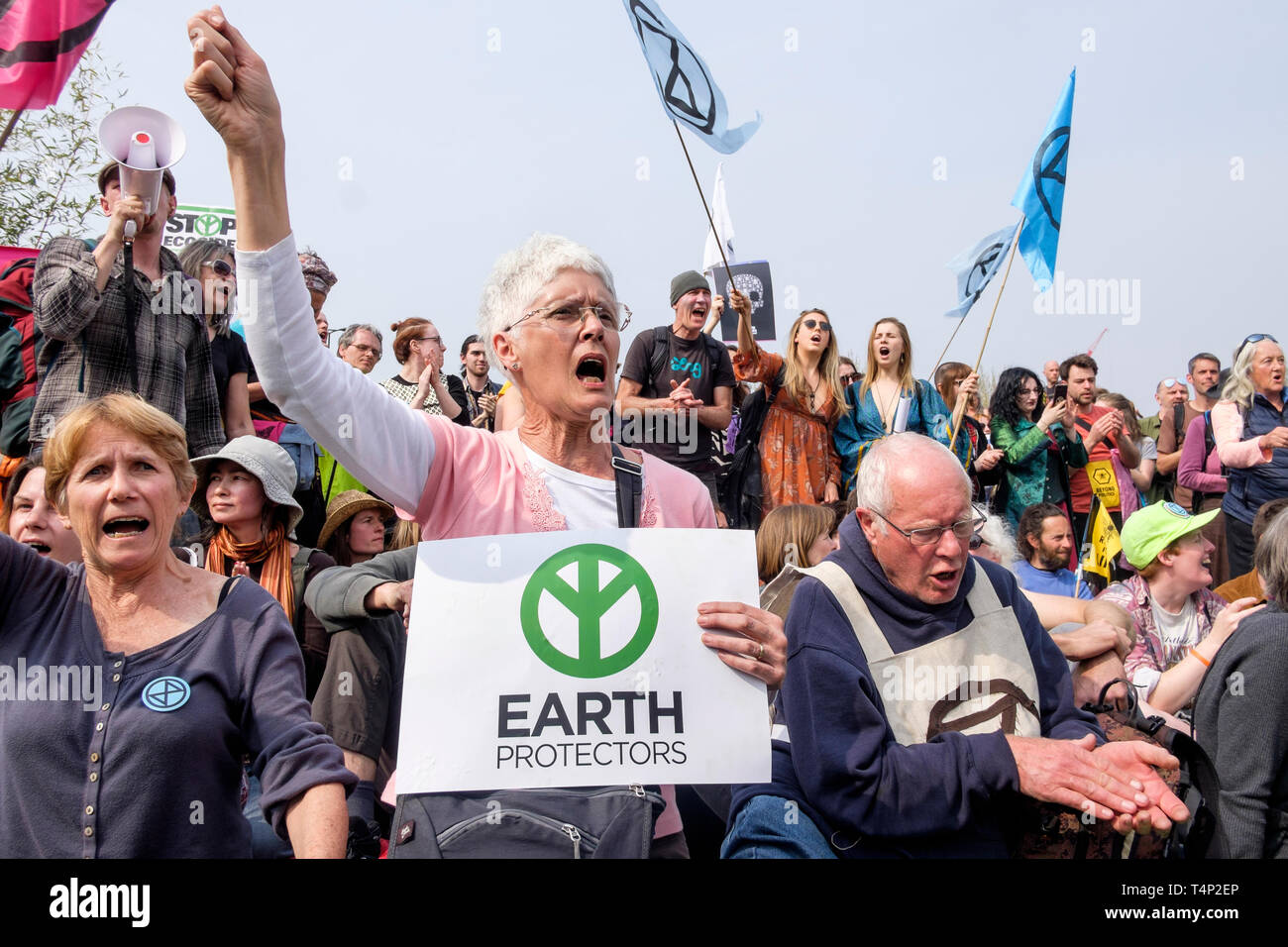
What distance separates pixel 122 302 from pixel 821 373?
4261 millimetres

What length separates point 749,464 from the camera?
709 centimetres

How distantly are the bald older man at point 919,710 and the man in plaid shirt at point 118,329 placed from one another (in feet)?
10.2

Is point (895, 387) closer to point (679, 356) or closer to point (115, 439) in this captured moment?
point (679, 356)

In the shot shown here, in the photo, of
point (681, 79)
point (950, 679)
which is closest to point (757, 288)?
point (681, 79)

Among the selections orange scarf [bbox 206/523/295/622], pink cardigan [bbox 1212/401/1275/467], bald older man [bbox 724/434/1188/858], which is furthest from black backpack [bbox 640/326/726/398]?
pink cardigan [bbox 1212/401/1275/467]

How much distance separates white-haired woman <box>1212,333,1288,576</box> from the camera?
300 inches

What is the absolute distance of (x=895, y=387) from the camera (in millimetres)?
7383

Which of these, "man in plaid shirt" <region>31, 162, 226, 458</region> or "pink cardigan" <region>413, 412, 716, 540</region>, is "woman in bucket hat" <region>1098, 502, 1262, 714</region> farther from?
"man in plaid shirt" <region>31, 162, 226, 458</region>

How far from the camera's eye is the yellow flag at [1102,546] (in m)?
7.79

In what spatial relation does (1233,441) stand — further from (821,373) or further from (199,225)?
(199,225)

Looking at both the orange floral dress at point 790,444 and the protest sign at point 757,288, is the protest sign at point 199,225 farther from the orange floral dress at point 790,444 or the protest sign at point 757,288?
the orange floral dress at point 790,444

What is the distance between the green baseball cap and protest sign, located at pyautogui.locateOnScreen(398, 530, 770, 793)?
10.7 feet

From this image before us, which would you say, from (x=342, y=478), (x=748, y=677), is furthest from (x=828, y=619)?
(x=342, y=478)
